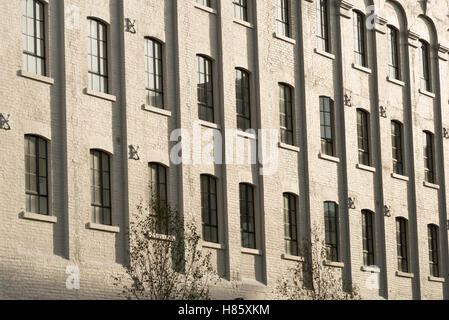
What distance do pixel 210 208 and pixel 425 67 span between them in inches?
557

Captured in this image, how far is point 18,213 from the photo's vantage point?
31312 mm

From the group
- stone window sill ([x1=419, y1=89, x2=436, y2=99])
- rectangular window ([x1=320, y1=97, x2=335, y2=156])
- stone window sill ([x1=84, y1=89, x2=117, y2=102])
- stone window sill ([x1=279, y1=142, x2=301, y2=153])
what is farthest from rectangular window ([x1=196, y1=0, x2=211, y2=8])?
stone window sill ([x1=419, y1=89, x2=436, y2=99])

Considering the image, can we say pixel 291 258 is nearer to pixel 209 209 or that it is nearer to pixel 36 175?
pixel 209 209

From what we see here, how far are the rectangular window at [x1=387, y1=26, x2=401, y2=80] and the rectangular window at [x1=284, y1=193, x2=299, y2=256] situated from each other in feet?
26.3

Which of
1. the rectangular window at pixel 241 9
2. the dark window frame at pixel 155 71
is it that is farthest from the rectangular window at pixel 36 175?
the rectangular window at pixel 241 9

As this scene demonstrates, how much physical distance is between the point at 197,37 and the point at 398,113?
1096cm

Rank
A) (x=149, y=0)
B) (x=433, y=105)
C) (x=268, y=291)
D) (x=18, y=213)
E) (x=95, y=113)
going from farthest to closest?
(x=433, y=105) < (x=268, y=291) < (x=149, y=0) < (x=95, y=113) < (x=18, y=213)

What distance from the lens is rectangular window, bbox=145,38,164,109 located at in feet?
118

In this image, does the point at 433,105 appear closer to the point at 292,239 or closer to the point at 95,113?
the point at 292,239

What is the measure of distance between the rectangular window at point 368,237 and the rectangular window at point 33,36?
48.1ft

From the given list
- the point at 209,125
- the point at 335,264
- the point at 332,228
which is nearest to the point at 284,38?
the point at 209,125

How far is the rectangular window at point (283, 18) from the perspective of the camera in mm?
40938

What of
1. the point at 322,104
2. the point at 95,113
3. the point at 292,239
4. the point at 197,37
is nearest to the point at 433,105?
the point at 322,104

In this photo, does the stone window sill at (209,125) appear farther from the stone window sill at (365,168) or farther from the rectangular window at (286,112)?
the stone window sill at (365,168)
